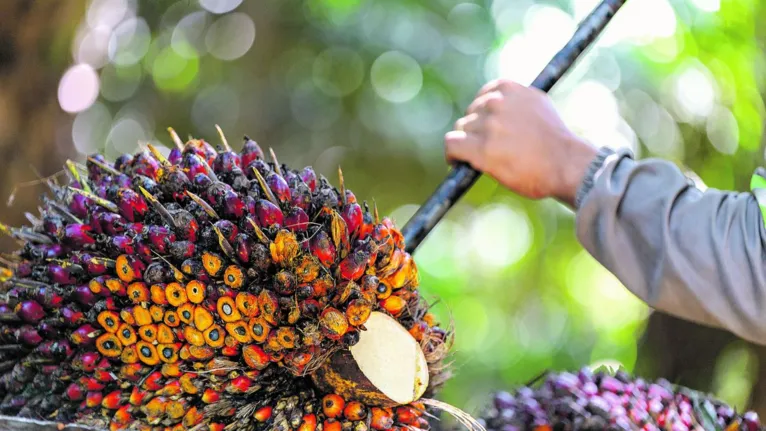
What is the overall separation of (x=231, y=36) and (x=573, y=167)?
248 cm

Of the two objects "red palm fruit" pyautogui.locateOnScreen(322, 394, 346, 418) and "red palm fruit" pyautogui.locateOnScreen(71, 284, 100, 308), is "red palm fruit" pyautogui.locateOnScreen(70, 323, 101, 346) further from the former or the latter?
"red palm fruit" pyautogui.locateOnScreen(322, 394, 346, 418)

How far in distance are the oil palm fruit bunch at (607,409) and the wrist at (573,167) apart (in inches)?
14.5

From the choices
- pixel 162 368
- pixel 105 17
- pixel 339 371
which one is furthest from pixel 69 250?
pixel 105 17

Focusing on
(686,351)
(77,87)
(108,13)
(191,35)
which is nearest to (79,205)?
(77,87)

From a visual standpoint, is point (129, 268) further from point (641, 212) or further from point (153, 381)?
point (641, 212)

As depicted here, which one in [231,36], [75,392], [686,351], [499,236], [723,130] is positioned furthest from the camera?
[499,236]

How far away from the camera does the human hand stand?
1.28m

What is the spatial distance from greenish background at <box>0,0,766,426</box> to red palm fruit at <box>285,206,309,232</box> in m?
1.83

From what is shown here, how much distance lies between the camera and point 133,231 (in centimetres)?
87

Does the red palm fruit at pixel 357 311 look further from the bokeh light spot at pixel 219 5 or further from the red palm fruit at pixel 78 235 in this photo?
the bokeh light spot at pixel 219 5

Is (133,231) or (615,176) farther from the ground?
(615,176)

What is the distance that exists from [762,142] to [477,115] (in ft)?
5.15

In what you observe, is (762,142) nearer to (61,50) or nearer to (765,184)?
(765,184)

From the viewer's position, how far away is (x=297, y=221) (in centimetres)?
83
